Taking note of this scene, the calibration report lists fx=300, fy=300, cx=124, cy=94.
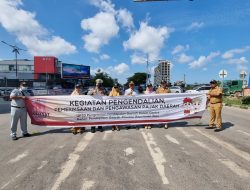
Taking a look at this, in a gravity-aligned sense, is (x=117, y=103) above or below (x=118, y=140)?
above

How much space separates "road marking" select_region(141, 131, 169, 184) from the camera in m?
5.58

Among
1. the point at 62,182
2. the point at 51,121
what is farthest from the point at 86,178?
the point at 51,121

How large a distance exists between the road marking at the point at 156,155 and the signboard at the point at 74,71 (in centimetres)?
7682

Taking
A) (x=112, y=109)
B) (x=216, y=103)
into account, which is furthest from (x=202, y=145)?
(x=112, y=109)

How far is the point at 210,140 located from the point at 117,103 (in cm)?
376

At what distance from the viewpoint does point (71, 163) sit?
6.42 metres

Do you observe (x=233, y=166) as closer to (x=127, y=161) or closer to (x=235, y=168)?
(x=235, y=168)

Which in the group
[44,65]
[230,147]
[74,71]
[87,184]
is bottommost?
[87,184]

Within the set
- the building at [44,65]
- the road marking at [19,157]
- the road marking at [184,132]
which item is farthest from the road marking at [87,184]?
the building at [44,65]

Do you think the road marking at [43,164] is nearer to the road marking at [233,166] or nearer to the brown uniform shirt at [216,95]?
the road marking at [233,166]

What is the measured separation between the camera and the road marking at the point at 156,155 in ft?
18.3

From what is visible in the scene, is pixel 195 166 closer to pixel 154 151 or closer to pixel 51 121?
pixel 154 151

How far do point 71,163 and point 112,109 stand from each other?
15.7 feet

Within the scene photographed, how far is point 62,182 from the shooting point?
523 cm
